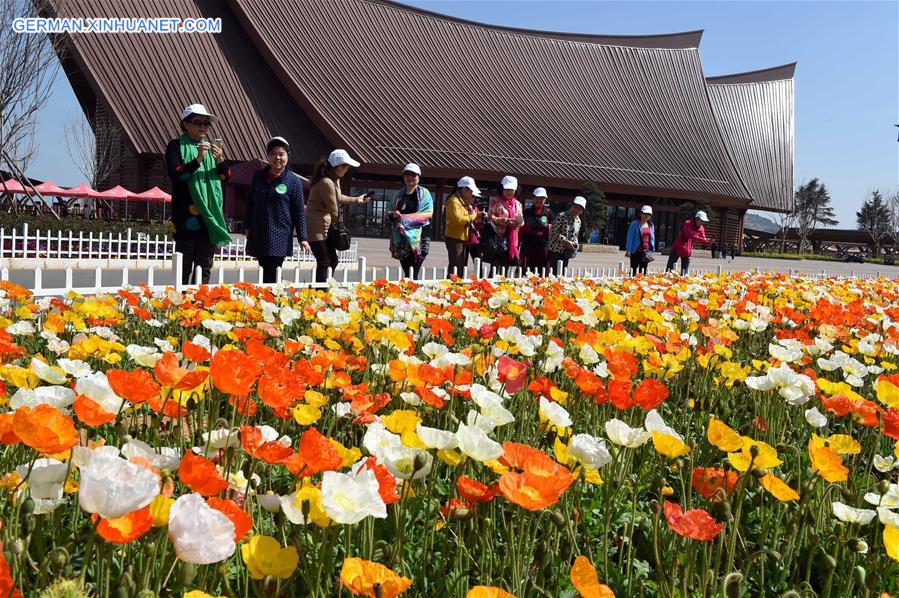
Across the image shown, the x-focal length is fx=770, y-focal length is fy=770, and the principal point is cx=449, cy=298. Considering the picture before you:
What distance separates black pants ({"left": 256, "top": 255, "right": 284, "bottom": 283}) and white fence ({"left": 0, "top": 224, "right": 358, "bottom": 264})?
671 cm

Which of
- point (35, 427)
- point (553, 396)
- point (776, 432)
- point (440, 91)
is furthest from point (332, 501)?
point (440, 91)

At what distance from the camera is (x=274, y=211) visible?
20.1 ft

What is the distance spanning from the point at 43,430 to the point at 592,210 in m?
38.4

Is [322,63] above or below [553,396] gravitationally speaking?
above

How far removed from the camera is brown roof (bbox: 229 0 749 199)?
111 feet

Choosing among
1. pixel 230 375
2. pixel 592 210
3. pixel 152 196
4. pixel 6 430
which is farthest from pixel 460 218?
pixel 592 210

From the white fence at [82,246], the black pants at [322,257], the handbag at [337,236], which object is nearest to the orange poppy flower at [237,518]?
the black pants at [322,257]

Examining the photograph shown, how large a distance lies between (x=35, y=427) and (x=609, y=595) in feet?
2.42

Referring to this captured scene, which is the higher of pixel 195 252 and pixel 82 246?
pixel 195 252

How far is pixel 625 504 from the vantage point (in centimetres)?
199

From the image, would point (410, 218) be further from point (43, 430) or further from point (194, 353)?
point (43, 430)

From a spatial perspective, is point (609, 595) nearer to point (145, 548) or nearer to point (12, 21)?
point (145, 548)

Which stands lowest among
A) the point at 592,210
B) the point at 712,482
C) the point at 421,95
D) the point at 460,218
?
the point at 712,482

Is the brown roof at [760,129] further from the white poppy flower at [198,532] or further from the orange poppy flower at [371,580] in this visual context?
the white poppy flower at [198,532]
